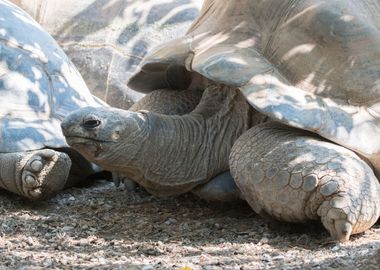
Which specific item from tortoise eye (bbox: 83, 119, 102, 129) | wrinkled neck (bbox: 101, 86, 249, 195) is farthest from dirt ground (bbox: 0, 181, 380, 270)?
tortoise eye (bbox: 83, 119, 102, 129)

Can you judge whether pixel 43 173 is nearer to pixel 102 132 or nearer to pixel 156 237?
pixel 102 132

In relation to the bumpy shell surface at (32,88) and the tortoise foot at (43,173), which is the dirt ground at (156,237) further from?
the bumpy shell surface at (32,88)

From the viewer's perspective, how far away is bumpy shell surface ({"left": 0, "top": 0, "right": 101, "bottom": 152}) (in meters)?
4.98

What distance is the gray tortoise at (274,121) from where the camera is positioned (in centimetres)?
399

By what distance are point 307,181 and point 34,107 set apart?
1.97 meters

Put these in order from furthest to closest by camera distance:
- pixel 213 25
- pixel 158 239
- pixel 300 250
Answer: pixel 213 25 < pixel 158 239 < pixel 300 250

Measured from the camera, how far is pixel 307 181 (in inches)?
155

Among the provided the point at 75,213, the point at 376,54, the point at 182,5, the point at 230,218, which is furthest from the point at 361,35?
the point at 182,5

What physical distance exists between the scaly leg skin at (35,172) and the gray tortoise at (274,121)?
37 cm

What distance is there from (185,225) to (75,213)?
68 centimetres

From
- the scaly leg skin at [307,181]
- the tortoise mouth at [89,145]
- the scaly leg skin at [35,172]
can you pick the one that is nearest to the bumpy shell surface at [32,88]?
the scaly leg skin at [35,172]

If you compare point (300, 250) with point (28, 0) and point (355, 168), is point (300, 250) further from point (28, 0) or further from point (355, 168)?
point (28, 0)

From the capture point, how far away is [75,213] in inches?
187

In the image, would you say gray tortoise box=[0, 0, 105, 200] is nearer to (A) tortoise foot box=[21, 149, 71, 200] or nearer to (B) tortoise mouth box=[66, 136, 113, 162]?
(A) tortoise foot box=[21, 149, 71, 200]
